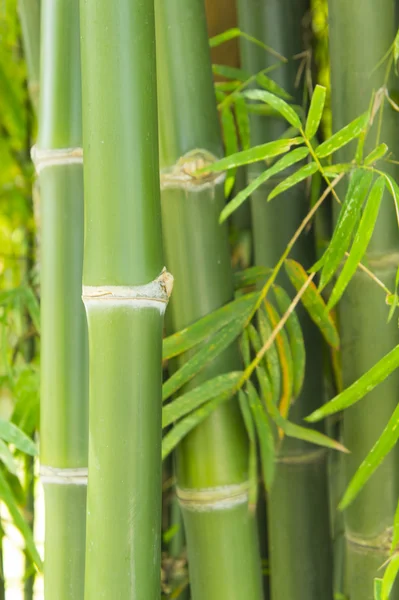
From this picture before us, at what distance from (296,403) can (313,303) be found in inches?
4.9

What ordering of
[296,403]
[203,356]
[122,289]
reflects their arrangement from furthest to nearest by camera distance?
[296,403] < [203,356] < [122,289]

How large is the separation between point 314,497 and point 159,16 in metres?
0.45

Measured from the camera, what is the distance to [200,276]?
0.55 metres

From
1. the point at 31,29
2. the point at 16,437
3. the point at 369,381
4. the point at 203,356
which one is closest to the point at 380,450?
the point at 369,381

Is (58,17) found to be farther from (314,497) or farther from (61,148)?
(314,497)

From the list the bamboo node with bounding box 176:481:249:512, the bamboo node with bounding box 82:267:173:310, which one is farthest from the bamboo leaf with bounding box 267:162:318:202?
the bamboo node with bounding box 176:481:249:512

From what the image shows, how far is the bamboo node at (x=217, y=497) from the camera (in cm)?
54

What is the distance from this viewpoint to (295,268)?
592 mm

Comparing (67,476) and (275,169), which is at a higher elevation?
(275,169)

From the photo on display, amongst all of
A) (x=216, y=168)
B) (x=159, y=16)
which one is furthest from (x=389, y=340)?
(x=159, y=16)

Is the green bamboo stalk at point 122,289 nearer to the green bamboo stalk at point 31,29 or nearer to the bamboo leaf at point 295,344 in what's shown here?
the bamboo leaf at point 295,344

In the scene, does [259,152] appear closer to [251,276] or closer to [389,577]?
[251,276]

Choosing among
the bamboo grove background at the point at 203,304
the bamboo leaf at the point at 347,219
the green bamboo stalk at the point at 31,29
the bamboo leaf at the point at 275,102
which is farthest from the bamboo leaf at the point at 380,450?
the green bamboo stalk at the point at 31,29

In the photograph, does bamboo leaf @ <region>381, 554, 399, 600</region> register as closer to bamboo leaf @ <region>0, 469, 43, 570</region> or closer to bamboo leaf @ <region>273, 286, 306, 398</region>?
bamboo leaf @ <region>273, 286, 306, 398</region>
